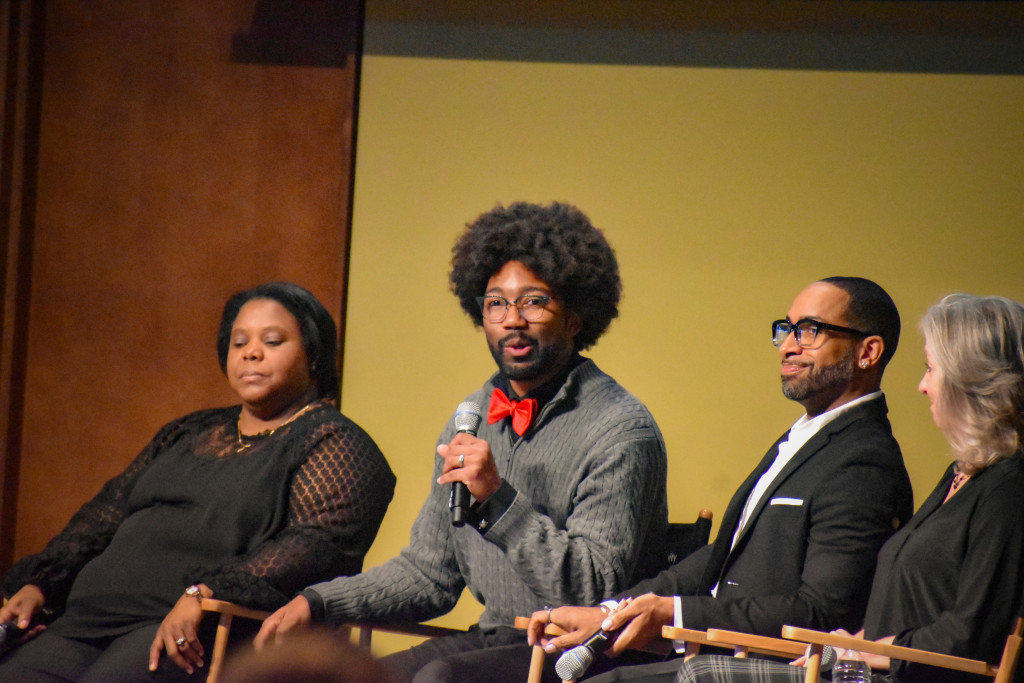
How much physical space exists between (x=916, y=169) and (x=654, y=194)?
37.2 inches

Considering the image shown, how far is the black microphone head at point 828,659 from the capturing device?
1918 mm

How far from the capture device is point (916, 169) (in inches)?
151

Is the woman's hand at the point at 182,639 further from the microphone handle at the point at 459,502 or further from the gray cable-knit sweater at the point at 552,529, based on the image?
the microphone handle at the point at 459,502

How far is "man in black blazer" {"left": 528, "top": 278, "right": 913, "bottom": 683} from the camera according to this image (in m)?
2.06

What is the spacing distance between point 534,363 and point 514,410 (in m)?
0.12

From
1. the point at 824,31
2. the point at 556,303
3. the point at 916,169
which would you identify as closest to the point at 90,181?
the point at 556,303

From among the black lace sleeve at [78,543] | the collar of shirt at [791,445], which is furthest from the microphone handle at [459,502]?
the black lace sleeve at [78,543]

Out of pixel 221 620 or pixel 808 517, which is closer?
pixel 808 517

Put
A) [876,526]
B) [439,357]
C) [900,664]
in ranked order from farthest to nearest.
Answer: [439,357], [876,526], [900,664]

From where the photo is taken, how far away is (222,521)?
267 centimetres

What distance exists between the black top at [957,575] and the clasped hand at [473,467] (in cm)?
79

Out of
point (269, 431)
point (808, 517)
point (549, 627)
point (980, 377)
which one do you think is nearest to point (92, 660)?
point (269, 431)

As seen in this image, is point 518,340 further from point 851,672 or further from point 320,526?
point 851,672

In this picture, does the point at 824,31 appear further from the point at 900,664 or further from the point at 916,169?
the point at 900,664
